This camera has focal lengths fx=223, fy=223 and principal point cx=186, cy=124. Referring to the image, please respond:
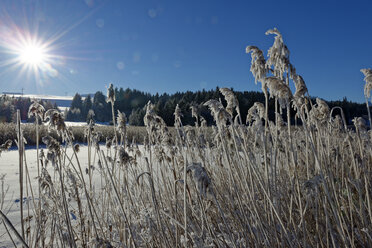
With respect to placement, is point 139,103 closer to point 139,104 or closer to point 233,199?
point 139,104

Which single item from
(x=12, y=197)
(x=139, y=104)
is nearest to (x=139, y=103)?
(x=139, y=104)

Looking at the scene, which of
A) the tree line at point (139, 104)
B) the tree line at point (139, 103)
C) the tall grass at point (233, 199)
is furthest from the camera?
the tree line at point (139, 103)

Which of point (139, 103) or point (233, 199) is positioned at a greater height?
point (139, 103)

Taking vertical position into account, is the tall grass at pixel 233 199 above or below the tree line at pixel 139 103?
below

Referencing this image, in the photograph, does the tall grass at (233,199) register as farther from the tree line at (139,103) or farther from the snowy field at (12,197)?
the tree line at (139,103)

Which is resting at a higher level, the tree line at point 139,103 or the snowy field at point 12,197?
the tree line at point 139,103

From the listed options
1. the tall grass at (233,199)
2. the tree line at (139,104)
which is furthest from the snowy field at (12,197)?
the tree line at (139,104)

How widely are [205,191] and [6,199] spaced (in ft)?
12.4

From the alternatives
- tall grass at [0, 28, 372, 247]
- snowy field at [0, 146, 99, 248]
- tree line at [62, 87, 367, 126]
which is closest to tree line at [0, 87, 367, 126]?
tree line at [62, 87, 367, 126]

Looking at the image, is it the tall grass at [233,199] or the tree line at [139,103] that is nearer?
the tall grass at [233,199]

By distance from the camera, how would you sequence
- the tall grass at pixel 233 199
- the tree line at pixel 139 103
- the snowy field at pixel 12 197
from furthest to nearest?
the tree line at pixel 139 103
the snowy field at pixel 12 197
the tall grass at pixel 233 199

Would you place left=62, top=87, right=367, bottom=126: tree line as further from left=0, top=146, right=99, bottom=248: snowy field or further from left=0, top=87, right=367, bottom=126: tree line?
left=0, top=146, right=99, bottom=248: snowy field

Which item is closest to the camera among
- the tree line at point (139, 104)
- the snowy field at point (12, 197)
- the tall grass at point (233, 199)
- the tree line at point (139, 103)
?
the tall grass at point (233, 199)

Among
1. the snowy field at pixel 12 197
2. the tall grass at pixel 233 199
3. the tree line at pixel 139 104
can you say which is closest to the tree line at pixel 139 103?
the tree line at pixel 139 104
